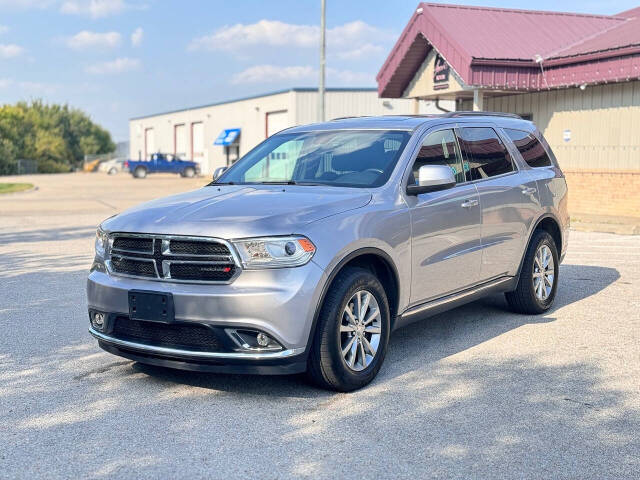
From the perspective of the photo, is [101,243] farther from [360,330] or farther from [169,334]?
[360,330]

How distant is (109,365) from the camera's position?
236 inches

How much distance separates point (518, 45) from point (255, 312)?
680 inches

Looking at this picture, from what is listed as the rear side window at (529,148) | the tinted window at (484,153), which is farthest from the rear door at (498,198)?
the rear side window at (529,148)

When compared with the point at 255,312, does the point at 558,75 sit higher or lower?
higher

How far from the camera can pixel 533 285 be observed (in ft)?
24.6

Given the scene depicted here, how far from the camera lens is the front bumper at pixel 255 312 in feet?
15.8

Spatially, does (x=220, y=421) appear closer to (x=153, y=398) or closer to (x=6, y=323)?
(x=153, y=398)

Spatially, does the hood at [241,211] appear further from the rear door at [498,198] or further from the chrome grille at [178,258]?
the rear door at [498,198]

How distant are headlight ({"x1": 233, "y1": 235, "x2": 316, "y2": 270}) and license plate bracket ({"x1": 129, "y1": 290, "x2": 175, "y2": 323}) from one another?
1.78ft

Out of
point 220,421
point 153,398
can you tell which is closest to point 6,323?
point 153,398

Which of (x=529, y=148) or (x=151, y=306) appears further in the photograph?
(x=529, y=148)

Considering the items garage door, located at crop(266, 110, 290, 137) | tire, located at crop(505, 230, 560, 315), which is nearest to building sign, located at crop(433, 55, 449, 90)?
tire, located at crop(505, 230, 560, 315)

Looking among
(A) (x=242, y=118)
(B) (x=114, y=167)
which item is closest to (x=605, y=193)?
(A) (x=242, y=118)

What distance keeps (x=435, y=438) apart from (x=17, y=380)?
2999 mm
